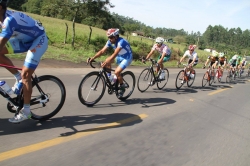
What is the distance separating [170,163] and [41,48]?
118 inches

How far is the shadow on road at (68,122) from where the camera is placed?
150 inches

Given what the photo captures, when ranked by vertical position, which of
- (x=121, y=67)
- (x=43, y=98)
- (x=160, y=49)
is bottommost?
(x=43, y=98)

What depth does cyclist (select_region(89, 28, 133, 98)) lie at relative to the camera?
5520 millimetres

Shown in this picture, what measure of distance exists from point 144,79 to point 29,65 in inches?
215

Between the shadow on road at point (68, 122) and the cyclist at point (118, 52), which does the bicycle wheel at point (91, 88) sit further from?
the shadow on road at point (68, 122)

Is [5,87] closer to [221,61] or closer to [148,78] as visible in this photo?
[148,78]

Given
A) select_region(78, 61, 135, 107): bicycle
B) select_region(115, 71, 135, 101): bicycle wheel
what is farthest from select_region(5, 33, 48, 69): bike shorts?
select_region(115, 71, 135, 101): bicycle wheel

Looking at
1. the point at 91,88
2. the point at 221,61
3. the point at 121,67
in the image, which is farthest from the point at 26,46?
the point at 221,61

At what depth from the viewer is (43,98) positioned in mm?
4309

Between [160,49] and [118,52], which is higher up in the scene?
[160,49]

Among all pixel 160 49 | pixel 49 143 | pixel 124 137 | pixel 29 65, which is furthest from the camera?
pixel 160 49

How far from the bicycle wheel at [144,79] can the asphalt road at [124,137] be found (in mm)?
1616

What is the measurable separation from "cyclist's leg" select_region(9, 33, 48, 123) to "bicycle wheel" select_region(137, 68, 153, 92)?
494 cm

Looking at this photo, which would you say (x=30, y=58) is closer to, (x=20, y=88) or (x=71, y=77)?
(x=20, y=88)
